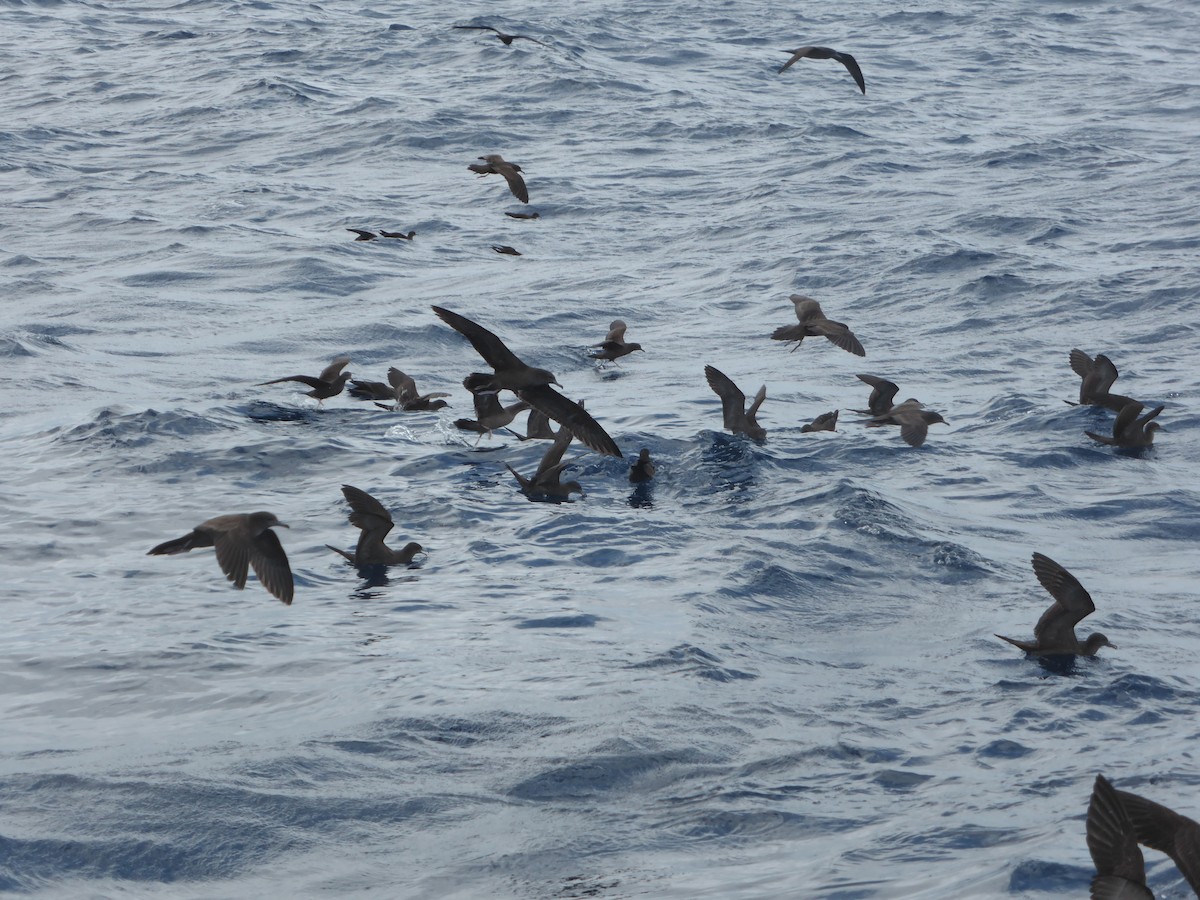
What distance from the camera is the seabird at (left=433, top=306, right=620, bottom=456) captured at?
822 cm

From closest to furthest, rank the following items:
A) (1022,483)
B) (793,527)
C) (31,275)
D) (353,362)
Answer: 1. (793,527)
2. (1022,483)
3. (353,362)
4. (31,275)

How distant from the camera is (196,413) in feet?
40.6

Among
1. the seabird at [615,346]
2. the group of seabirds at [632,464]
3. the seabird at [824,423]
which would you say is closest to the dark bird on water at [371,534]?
the group of seabirds at [632,464]

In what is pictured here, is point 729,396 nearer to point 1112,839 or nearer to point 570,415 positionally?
point 570,415

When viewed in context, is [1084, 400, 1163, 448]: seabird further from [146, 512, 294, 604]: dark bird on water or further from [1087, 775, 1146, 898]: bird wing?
[1087, 775, 1146, 898]: bird wing

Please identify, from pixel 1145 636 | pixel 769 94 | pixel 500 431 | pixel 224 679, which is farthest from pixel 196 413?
pixel 769 94

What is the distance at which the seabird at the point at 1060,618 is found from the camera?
317 inches

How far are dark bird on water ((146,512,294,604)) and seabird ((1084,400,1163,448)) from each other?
7.25 m

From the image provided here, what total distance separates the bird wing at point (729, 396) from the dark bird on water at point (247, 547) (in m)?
4.64

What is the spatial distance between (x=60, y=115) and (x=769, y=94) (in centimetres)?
1322

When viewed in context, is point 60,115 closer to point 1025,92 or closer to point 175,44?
point 175,44

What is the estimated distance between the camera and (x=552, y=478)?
10.7m

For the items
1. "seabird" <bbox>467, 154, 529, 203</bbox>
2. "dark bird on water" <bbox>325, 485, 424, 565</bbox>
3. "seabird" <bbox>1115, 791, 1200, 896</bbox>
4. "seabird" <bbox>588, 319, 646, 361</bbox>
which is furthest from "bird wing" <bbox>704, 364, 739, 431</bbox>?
"seabird" <bbox>1115, 791, 1200, 896</bbox>

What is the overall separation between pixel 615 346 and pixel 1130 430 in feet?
15.7
